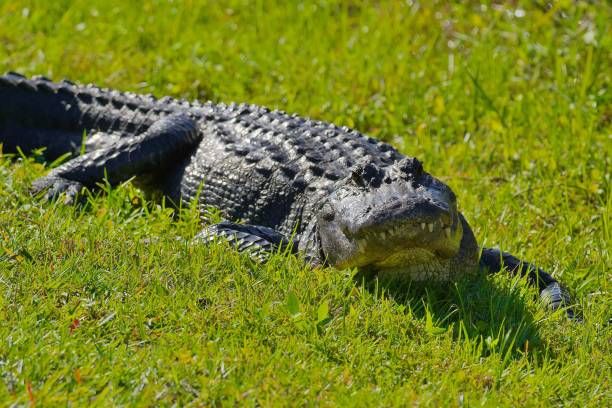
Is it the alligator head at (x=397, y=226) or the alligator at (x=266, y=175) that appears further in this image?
the alligator at (x=266, y=175)

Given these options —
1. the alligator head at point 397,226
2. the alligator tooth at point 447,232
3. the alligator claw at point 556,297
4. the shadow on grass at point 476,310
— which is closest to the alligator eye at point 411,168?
the alligator head at point 397,226

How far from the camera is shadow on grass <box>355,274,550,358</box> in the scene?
4.16 meters

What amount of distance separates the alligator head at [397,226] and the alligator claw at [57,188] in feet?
5.45

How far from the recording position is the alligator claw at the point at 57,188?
564 centimetres

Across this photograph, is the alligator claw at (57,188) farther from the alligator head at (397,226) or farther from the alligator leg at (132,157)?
the alligator head at (397,226)

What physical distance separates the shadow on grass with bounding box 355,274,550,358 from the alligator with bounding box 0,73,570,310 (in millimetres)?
70

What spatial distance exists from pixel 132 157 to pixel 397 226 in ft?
7.91

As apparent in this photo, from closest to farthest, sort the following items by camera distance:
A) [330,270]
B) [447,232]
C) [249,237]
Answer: [447,232], [330,270], [249,237]

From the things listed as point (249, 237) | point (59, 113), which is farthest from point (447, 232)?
point (59, 113)

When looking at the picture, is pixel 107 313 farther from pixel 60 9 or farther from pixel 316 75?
pixel 60 9

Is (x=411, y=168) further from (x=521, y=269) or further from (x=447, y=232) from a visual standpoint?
(x=521, y=269)

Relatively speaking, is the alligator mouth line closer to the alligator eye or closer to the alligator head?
the alligator head

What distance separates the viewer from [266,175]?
18.2 ft

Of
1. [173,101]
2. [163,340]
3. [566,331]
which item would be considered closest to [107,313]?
[163,340]
